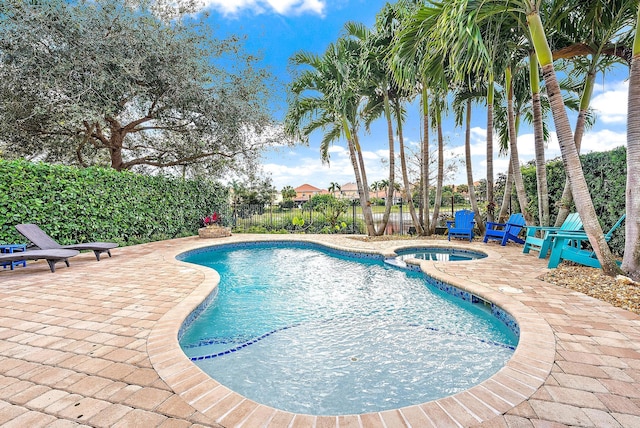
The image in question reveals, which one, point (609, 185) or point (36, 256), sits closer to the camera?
point (36, 256)

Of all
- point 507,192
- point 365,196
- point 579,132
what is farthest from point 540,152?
point 365,196

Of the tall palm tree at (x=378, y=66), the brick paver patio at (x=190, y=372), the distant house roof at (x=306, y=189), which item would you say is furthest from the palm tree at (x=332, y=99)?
the distant house roof at (x=306, y=189)

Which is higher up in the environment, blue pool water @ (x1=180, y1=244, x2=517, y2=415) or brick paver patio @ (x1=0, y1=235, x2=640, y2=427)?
brick paver patio @ (x1=0, y1=235, x2=640, y2=427)

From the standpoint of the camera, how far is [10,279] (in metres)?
4.94

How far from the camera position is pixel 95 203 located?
26.7 ft

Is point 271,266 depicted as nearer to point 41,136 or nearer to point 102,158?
point 41,136

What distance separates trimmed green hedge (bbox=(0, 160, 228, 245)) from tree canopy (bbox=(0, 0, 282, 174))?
1.53 metres

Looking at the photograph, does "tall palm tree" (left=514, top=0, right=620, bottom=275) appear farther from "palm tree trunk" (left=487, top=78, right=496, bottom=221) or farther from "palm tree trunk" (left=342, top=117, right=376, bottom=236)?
"palm tree trunk" (left=342, top=117, right=376, bottom=236)

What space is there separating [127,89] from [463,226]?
10.8 m

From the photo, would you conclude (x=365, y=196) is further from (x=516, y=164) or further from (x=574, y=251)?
(x=574, y=251)

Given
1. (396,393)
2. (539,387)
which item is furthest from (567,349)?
(396,393)

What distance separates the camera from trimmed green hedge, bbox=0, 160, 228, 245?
6.52 meters

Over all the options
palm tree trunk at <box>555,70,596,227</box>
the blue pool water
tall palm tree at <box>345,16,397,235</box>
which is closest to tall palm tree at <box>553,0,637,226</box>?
palm tree trunk at <box>555,70,596,227</box>

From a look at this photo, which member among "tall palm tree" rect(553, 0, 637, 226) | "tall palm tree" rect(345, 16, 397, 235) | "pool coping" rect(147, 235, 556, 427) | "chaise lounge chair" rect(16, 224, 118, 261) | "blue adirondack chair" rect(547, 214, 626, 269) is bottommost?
"pool coping" rect(147, 235, 556, 427)
